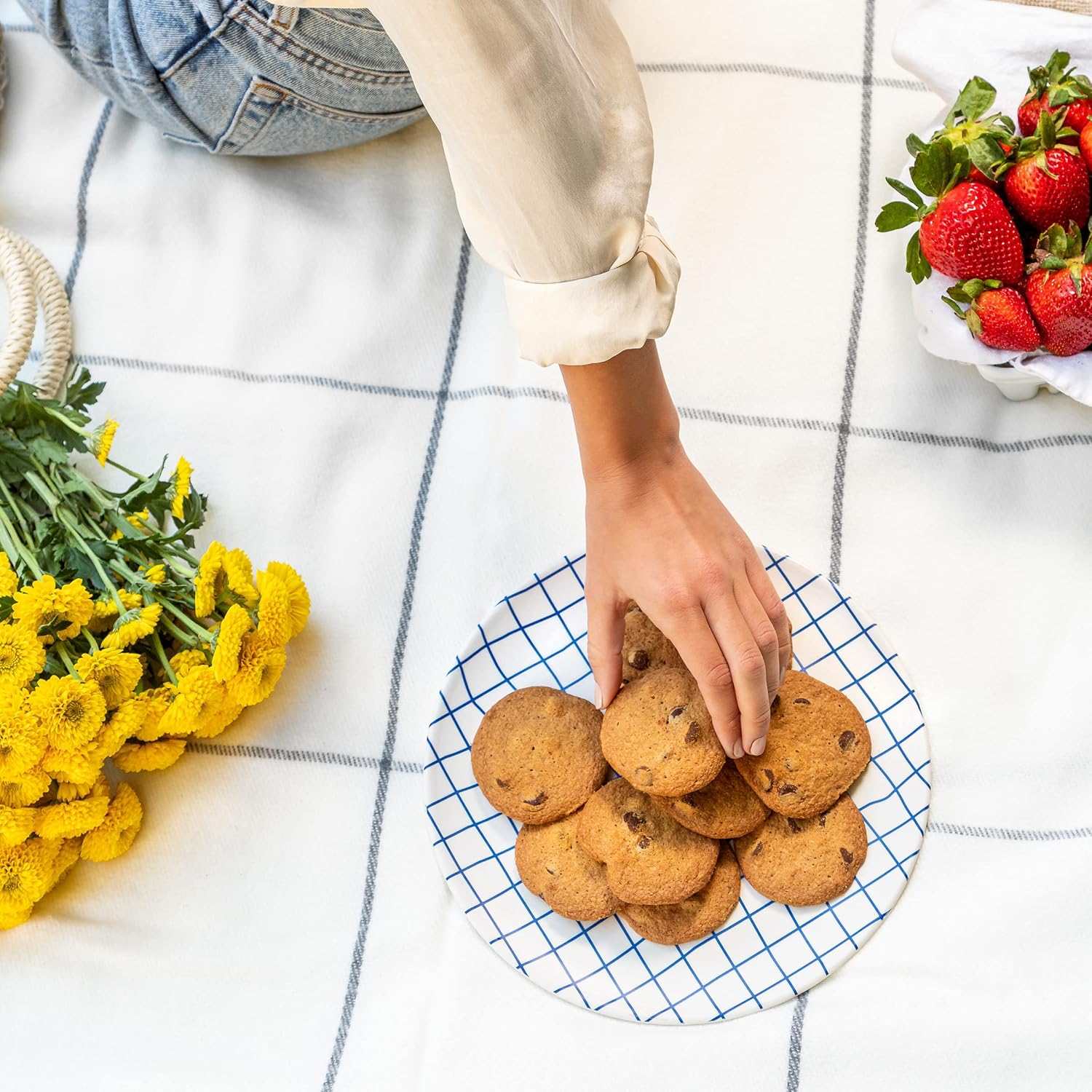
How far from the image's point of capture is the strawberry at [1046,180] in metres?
0.90

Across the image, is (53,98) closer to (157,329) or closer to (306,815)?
(157,329)

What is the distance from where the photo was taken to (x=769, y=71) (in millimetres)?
1190

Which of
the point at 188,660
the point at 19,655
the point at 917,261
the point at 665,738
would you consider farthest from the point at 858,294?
the point at 19,655

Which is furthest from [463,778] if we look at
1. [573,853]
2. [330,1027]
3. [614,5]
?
[614,5]

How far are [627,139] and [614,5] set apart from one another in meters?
0.70

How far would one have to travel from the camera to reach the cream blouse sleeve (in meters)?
0.56

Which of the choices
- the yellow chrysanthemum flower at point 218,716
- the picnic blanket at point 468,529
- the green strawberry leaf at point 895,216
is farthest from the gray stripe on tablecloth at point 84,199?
the green strawberry leaf at point 895,216

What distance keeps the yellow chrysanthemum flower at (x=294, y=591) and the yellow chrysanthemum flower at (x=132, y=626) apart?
10 centimetres

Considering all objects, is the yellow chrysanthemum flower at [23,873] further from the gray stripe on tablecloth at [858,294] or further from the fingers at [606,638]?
the gray stripe on tablecloth at [858,294]

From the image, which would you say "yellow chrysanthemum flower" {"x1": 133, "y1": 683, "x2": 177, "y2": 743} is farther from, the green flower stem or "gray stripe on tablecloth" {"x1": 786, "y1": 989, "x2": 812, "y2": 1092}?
"gray stripe on tablecloth" {"x1": 786, "y1": 989, "x2": 812, "y2": 1092}

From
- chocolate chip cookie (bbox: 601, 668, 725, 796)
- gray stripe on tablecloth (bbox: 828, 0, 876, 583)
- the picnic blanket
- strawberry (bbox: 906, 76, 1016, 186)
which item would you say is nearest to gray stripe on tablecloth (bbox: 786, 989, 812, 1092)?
the picnic blanket

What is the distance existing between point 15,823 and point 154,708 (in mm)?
138

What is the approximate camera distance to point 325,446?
1.14m

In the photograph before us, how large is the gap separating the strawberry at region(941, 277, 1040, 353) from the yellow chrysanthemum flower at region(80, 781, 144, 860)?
85 centimetres
